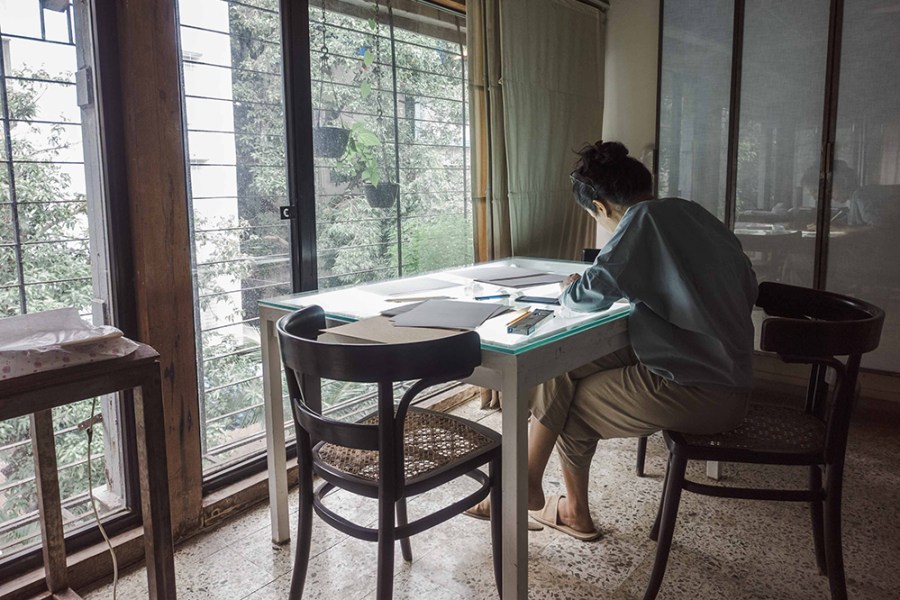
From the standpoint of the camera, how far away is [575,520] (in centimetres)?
193

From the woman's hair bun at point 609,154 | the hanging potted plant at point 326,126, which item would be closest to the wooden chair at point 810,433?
the woman's hair bun at point 609,154

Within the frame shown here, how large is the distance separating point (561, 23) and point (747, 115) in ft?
3.35

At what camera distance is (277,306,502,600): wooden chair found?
1.16 m

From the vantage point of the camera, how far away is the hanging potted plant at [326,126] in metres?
2.33

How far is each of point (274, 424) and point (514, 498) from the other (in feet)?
2.72

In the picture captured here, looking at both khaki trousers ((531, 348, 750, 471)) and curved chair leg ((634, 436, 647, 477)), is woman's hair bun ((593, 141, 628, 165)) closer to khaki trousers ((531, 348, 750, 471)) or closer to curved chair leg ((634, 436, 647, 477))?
khaki trousers ((531, 348, 750, 471))

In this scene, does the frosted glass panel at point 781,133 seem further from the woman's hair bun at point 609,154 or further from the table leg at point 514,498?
the table leg at point 514,498

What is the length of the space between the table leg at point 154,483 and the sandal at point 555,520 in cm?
108

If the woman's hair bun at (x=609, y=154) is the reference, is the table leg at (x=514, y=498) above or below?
below

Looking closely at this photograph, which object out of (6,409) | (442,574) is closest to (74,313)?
(6,409)

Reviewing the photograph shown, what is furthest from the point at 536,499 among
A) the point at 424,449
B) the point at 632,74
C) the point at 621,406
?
the point at 632,74

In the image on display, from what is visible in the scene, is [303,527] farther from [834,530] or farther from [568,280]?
[834,530]

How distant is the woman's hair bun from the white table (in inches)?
16.3

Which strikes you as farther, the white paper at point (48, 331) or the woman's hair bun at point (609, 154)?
the woman's hair bun at point (609, 154)
